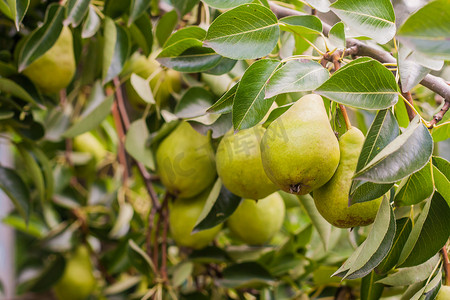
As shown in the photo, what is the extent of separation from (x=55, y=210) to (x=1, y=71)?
22.3 inches

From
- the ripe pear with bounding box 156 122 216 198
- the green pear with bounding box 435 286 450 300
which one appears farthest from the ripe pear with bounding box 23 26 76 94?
the green pear with bounding box 435 286 450 300

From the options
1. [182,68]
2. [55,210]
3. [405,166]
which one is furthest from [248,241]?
[55,210]

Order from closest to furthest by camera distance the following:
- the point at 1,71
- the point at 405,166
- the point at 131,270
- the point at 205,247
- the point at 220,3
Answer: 1. the point at 405,166
2. the point at 220,3
3. the point at 1,71
4. the point at 205,247
5. the point at 131,270

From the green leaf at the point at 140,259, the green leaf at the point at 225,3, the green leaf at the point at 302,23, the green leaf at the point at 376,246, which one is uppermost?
the green leaf at the point at 225,3

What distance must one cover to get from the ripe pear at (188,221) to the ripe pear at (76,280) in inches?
17.5

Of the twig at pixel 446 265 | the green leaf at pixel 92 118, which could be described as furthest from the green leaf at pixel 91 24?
the twig at pixel 446 265

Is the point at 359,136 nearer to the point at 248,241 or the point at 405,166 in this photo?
the point at 405,166

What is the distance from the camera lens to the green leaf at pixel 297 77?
500 millimetres

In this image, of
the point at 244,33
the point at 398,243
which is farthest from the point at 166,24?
the point at 398,243

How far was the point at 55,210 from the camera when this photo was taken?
127 centimetres

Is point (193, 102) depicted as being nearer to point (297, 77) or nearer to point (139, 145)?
point (139, 145)

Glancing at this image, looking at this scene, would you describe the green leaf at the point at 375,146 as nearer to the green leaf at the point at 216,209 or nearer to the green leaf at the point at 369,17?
the green leaf at the point at 369,17

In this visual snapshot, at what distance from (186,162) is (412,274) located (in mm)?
361

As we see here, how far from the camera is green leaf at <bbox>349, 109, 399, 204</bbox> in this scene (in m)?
0.47
